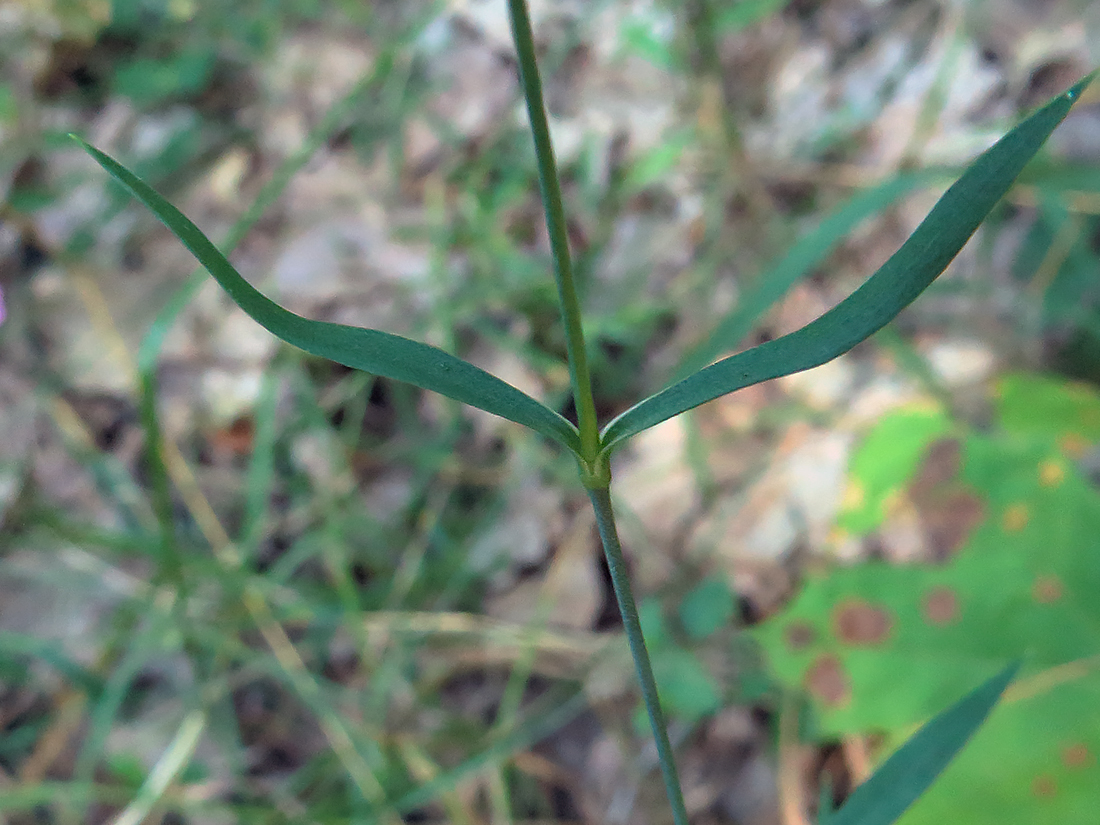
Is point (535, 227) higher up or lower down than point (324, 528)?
higher up

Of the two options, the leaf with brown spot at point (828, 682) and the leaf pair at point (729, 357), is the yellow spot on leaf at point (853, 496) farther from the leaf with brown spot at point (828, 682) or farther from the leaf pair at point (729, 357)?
the leaf pair at point (729, 357)

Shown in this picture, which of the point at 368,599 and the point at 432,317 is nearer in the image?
the point at 368,599

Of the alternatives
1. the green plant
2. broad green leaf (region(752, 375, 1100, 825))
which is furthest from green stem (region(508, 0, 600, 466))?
broad green leaf (region(752, 375, 1100, 825))

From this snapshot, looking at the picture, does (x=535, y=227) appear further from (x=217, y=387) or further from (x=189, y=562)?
(x=189, y=562)

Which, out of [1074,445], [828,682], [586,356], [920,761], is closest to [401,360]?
[586,356]

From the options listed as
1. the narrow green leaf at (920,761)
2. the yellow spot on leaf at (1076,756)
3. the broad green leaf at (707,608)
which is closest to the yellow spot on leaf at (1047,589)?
the yellow spot on leaf at (1076,756)

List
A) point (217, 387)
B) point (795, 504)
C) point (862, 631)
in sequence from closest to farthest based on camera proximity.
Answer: point (862, 631) < point (795, 504) < point (217, 387)

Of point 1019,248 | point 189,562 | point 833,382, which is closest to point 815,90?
point 1019,248
